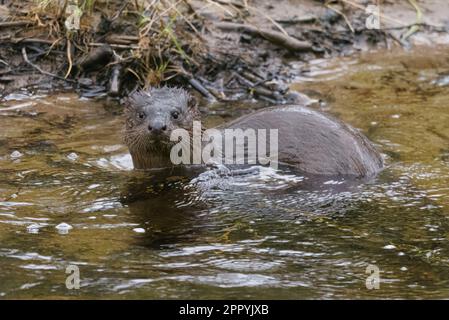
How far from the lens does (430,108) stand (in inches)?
227

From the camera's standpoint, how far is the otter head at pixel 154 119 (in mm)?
4508

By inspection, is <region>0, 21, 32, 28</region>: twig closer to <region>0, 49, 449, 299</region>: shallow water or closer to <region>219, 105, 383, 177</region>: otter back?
<region>0, 49, 449, 299</region>: shallow water

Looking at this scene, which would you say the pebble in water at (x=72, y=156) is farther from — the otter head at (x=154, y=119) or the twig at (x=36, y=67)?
the twig at (x=36, y=67)

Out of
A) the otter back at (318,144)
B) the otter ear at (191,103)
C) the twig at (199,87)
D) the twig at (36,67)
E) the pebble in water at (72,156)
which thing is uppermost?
the twig at (36,67)

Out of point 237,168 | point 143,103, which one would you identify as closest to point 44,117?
point 143,103

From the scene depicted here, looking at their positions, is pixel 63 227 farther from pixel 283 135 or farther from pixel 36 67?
pixel 36 67

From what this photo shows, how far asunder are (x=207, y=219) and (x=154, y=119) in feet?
2.58

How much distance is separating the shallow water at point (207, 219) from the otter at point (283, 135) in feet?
0.37

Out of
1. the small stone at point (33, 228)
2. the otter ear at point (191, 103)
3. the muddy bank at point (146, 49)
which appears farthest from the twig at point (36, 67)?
the small stone at point (33, 228)

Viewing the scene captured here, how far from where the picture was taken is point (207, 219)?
3893mm

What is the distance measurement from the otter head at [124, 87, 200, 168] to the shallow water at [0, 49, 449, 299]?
13 cm

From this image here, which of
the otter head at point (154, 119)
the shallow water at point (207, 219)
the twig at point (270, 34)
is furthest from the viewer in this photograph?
the twig at point (270, 34)

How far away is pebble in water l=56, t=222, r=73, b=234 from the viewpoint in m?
3.65

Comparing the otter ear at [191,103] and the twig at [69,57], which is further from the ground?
the twig at [69,57]
